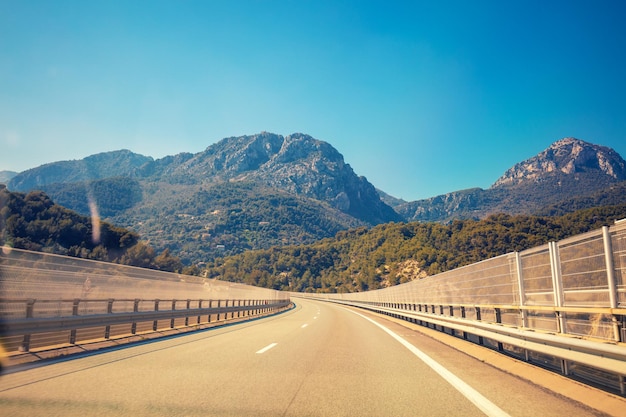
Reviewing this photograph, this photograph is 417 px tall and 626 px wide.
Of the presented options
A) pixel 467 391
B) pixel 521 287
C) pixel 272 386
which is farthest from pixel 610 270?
pixel 272 386

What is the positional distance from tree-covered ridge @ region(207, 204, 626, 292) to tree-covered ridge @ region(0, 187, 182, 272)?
62.8m

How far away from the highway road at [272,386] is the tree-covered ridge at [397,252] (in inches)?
2384

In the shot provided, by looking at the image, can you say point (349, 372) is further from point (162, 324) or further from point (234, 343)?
Answer: point (162, 324)

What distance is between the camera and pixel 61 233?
231 feet

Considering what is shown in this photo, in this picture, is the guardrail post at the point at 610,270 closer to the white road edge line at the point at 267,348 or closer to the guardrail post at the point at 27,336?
the white road edge line at the point at 267,348

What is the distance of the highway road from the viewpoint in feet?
15.8

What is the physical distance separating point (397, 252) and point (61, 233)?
90.1 metres

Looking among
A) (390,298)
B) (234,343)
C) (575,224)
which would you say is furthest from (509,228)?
(234,343)

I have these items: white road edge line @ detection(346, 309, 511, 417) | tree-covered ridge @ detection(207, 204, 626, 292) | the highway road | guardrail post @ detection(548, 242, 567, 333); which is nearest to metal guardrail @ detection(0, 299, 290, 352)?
the highway road

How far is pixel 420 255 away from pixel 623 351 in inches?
4444

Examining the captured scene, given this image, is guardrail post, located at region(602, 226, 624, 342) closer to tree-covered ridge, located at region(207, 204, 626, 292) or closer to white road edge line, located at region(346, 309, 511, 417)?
white road edge line, located at region(346, 309, 511, 417)

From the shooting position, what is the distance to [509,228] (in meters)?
110

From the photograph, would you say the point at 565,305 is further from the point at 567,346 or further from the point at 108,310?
the point at 108,310

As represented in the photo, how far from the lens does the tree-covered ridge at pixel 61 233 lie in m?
65.4
